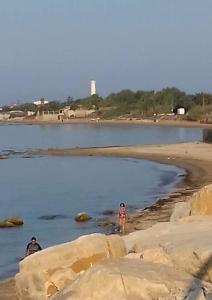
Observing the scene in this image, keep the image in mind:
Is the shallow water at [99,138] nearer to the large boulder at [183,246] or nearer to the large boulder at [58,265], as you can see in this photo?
the large boulder at [183,246]

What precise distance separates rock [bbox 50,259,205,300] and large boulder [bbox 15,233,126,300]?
1278mm

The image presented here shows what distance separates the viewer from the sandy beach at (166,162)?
23688mm

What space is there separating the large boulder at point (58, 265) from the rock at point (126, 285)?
1278 mm

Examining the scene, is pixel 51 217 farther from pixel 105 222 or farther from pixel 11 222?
pixel 105 222

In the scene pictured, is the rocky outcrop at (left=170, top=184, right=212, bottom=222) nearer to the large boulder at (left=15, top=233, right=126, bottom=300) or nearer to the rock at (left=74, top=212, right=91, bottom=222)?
the large boulder at (left=15, top=233, right=126, bottom=300)

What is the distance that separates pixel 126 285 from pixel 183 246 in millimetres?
1916

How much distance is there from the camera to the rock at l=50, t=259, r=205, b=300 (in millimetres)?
8875

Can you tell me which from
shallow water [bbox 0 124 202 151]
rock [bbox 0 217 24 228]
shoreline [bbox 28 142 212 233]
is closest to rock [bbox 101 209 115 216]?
shoreline [bbox 28 142 212 233]

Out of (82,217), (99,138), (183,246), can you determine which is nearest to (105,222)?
(82,217)

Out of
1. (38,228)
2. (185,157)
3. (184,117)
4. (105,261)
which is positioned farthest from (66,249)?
(184,117)

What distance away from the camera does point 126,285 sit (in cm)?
896

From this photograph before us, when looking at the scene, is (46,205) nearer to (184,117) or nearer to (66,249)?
(66,249)

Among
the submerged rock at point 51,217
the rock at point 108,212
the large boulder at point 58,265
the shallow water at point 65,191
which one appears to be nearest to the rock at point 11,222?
the shallow water at point 65,191

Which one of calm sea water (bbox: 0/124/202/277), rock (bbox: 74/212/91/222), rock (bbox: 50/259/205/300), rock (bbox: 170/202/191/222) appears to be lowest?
calm sea water (bbox: 0/124/202/277)
